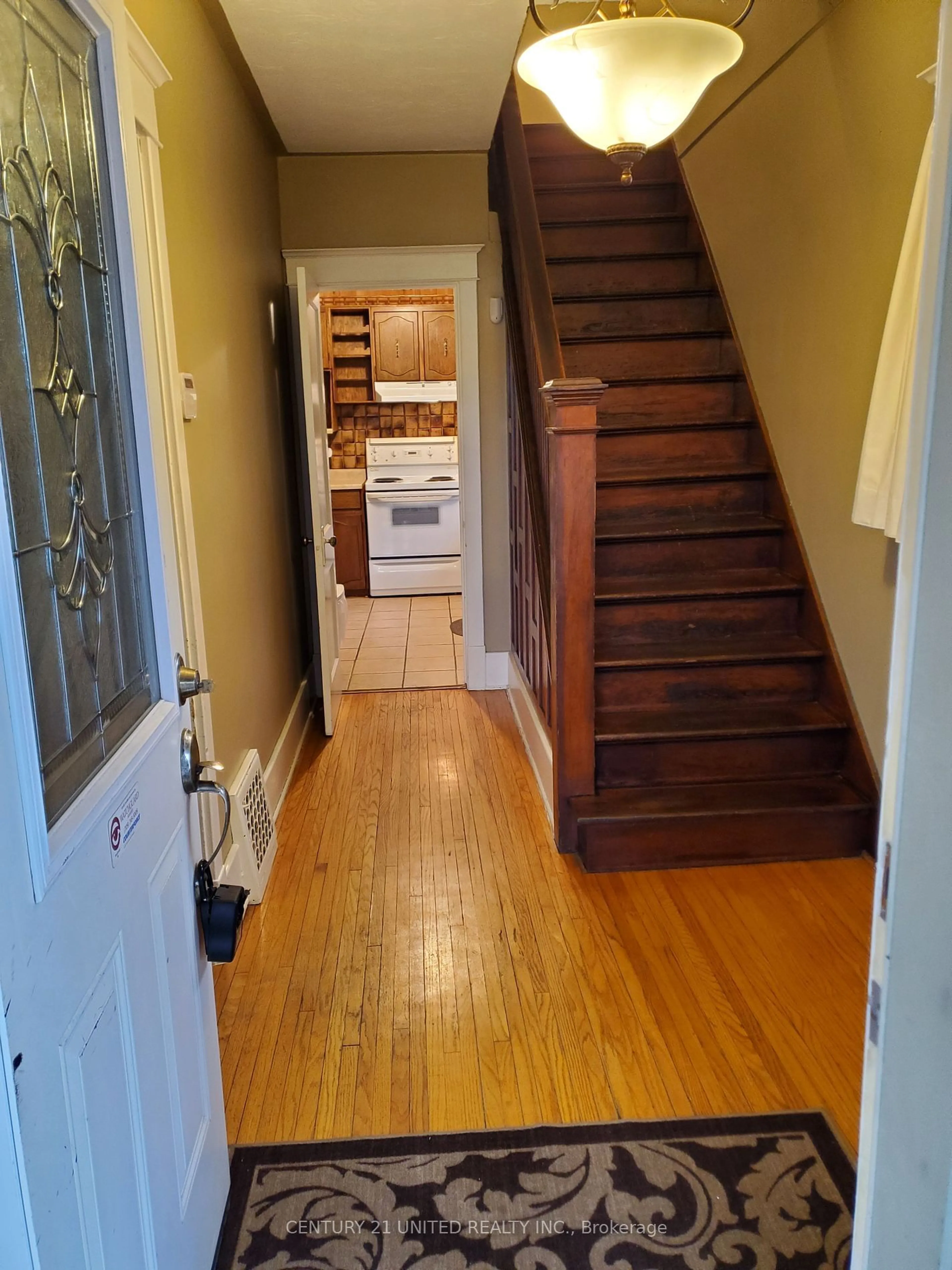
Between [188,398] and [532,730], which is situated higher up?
[188,398]

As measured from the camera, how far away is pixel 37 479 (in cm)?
100

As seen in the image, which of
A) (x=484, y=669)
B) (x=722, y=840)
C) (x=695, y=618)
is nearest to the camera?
(x=722, y=840)

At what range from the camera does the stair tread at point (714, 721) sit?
3121mm

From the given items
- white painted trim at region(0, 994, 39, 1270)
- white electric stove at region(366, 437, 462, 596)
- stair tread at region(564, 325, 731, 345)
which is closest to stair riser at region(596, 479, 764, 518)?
stair tread at region(564, 325, 731, 345)

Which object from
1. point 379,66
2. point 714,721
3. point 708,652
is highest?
point 379,66

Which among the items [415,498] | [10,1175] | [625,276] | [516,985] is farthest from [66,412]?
[415,498]

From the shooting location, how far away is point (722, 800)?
304 cm

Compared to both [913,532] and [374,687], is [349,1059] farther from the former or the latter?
[374,687]

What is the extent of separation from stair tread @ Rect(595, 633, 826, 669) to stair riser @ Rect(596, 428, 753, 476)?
89 centimetres

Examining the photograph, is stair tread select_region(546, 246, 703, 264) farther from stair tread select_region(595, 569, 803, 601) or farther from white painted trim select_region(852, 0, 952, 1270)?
white painted trim select_region(852, 0, 952, 1270)

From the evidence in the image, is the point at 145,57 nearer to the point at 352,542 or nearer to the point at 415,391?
the point at 352,542

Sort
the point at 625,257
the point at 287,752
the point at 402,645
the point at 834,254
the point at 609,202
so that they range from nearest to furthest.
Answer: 1. the point at 834,254
2. the point at 287,752
3. the point at 625,257
4. the point at 609,202
5. the point at 402,645

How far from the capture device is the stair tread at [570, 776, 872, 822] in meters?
2.97

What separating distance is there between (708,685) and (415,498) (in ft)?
14.2
